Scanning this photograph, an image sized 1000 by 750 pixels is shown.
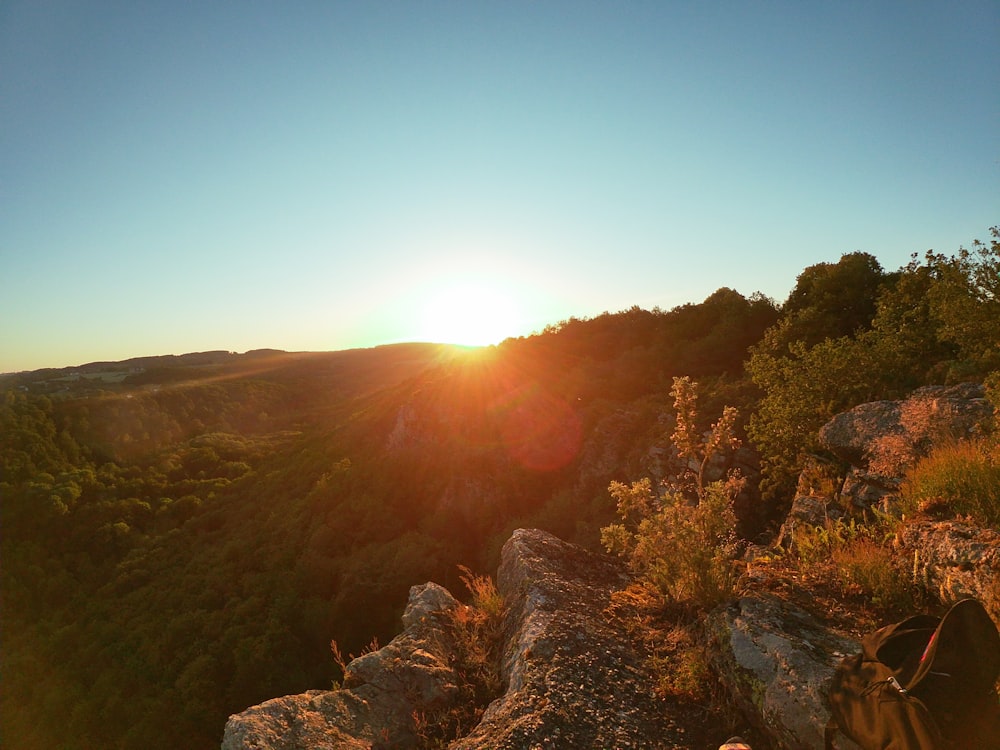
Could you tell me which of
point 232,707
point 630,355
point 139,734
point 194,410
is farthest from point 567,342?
point 194,410

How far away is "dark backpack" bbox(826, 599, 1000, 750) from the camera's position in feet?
9.21

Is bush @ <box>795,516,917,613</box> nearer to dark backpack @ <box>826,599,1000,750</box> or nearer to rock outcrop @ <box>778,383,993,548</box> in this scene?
rock outcrop @ <box>778,383,993,548</box>

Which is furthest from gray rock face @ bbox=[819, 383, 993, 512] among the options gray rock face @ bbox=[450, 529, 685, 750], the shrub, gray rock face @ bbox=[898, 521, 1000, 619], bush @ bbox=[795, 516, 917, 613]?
gray rock face @ bbox=[450, 529, 685, 750]

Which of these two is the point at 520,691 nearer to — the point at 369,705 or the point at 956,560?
the point at 369,705

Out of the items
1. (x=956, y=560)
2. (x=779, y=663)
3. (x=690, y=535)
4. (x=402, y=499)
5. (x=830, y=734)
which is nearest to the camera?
(x=830, y=734)

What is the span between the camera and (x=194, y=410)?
6550cm

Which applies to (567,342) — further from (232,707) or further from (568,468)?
(232,707)

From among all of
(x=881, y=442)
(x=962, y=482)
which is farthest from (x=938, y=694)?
(x=881, y=442)

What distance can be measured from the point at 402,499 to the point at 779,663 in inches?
902

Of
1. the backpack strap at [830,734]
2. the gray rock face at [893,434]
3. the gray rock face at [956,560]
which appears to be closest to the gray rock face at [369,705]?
the backpack strap at [830,734]

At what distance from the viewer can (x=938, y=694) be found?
2.89 metres

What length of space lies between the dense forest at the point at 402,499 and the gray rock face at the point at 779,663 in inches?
226

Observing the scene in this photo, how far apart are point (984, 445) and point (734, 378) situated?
1538 cm

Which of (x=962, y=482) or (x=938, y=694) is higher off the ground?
(x=962, y=482)
